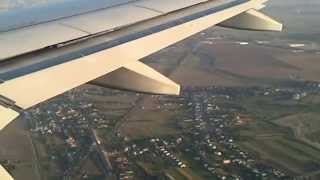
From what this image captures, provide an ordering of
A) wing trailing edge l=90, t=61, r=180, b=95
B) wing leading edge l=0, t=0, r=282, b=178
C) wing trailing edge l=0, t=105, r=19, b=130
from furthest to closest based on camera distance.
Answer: wing trailing edge l=90, t=61, r=180, b=95, wing leading edge l=0, t=0, r=282, b=178, wing trailing edge l=0, t=105, r=19, b=130

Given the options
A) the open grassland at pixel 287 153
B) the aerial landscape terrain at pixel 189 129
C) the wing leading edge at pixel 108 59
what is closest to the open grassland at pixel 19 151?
the aerial landscape terrain at pixel 189 129

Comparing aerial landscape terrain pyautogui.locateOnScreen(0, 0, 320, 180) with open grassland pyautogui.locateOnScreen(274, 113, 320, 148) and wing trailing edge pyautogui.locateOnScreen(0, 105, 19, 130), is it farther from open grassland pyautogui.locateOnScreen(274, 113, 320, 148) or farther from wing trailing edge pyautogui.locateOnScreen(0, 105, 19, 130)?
wing trailing edge pyautogui.locateOnScreen(0, 105, 19, 130)

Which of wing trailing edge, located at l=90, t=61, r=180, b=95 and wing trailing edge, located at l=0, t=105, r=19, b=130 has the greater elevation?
wing trailing edge, located at l=0, t=105, r=19, b=130

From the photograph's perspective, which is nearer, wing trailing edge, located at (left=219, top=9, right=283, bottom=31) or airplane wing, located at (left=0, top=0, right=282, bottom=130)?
airplane wing, located at (left=0, top=0, right=282, bottom=130)

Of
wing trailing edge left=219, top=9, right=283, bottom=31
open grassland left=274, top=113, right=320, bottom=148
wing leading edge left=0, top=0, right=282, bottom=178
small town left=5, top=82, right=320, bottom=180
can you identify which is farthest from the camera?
open grassland left=274, top=113, right=320, bottom=148

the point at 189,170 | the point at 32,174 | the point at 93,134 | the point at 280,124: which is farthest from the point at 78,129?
the point at 280,124

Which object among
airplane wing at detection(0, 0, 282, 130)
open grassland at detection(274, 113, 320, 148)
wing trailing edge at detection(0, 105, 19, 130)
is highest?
airplane wing at detection(0, 0, 282, 130)

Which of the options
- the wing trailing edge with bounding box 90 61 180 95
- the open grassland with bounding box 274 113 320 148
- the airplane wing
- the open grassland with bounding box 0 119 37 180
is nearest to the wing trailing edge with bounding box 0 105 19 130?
the airplane wing

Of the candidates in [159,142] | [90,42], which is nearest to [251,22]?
[90,42]

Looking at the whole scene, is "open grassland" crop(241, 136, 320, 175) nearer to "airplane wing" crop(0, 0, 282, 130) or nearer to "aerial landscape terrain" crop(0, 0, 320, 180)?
"aerial landscape terrain" crop(0, 0, 320, 180)
